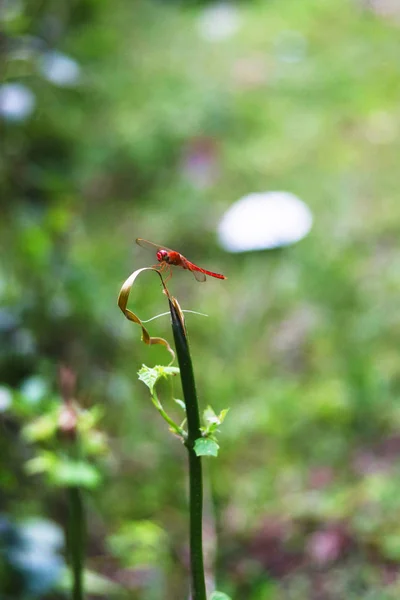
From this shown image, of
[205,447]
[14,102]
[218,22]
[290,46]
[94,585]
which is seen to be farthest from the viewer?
[218,22]

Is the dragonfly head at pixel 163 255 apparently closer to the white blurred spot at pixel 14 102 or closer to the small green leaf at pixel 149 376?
the small green leaf at pixel 149 376

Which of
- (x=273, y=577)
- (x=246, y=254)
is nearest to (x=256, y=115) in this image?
(x=246, y=254)

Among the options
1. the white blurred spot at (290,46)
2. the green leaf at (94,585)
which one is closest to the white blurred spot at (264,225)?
the green leaf at (94,585)

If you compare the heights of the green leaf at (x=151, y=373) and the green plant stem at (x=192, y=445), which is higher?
the green leaf at (x=151, y=373)

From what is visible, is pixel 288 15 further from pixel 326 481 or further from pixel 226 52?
pixel 326 481

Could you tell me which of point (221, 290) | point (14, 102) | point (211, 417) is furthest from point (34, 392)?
point (221, 290)

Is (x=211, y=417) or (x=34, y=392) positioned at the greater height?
(x=34, y=392)

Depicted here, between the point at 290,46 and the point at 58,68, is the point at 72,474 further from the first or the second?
the point at 290,46

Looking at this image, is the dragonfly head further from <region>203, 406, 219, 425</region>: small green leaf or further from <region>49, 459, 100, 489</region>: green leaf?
<region>49, 459, 100, 489</region>: green leaf
